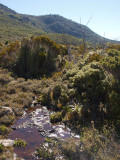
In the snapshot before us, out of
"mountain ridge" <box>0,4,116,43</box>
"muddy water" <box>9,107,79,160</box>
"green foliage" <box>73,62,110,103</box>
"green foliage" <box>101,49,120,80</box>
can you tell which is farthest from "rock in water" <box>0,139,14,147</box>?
"mountain ridge" <box>0,4,116,43</box>

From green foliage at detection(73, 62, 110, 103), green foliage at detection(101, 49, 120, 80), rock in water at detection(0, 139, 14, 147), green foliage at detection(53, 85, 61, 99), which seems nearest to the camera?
rock in water at detection(0, 139, 14, 147)

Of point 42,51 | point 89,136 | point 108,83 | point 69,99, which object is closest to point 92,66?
point 108,83

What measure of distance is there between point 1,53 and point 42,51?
13.0 feet

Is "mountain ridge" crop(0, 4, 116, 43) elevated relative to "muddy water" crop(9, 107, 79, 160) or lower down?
elevated

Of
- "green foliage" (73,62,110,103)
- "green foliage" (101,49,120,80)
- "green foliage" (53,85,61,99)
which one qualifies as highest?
"green foliage" (101,49,120,80)

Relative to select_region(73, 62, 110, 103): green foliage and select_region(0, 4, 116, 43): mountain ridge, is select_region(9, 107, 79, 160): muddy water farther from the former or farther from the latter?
select_region(0, 4, 116, 43): mountain ridge

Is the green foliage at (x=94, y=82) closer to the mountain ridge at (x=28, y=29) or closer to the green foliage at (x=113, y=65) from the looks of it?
the green foliage at (x=113, y=65)

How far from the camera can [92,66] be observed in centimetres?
749

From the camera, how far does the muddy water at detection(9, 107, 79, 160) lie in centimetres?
559

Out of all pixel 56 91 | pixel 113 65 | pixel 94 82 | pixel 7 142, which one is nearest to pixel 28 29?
pixel 56 91

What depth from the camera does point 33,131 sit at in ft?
22.7

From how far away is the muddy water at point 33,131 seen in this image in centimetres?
559

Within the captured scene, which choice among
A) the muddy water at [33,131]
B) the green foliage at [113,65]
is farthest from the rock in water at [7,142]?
the green foliage at [113,65]

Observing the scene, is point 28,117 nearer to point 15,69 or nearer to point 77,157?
point 77,157
